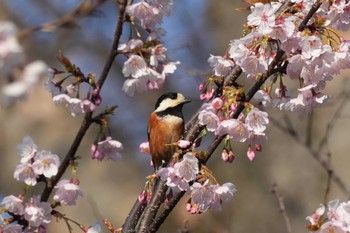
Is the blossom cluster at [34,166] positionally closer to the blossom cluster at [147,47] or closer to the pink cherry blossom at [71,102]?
the pink cherry blossom at [71,102]

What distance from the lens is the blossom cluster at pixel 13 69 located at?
1.06 metres

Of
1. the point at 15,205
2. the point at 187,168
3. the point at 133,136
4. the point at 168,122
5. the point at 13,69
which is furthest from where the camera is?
the point at 133,136

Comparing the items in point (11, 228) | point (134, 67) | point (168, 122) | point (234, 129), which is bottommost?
point (168, 122)

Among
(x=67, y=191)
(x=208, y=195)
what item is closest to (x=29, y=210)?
(x=67, y=191)

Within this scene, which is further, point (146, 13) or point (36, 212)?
point (146, 13)

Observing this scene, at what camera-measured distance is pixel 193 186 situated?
1.78 meters

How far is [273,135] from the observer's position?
6848 millimetres

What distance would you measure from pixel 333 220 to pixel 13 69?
866mm

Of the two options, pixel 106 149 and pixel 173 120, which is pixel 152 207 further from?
pixel 173 120

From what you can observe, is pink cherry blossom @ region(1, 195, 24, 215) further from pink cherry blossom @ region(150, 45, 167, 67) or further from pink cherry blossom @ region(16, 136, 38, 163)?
pink cherry blossom @ region(150, 45, 167, 67)

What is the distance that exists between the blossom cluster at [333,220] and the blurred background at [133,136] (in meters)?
4.22

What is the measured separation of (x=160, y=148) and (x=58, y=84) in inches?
39.5

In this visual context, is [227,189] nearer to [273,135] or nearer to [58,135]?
[273,135]

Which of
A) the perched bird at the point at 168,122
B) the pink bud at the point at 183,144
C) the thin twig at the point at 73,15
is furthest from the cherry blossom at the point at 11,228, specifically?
the perched bird at the point at 168,122
